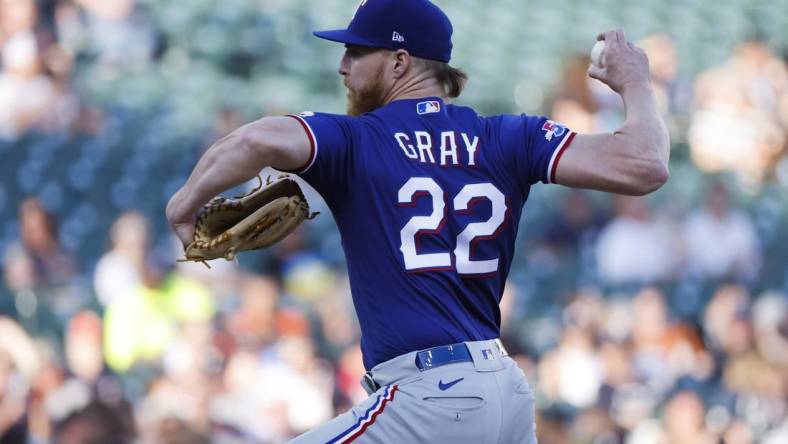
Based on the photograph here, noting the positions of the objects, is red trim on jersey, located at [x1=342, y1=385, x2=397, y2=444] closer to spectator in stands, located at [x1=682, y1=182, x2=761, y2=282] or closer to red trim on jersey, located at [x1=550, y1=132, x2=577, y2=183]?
red trim on jersey, located at [x1=550, y1=132, x2=577, y2=183]

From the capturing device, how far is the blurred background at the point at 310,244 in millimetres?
6969

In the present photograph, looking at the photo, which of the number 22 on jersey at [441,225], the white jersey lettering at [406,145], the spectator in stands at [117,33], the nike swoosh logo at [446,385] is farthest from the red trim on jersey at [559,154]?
the spectator in stands at [117,33]

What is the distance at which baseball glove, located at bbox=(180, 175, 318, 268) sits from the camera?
3.05 meters

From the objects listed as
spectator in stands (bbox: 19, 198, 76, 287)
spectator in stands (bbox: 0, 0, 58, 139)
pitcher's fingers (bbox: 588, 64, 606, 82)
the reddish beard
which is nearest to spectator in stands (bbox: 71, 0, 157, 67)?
spectator in stands (bbox: 0, 0, 58, 139)

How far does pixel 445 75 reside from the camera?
10.7 ft

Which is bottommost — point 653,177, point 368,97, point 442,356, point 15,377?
point 15,377

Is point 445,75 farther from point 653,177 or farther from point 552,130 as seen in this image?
point 653,177

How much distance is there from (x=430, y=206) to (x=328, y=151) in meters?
0.30

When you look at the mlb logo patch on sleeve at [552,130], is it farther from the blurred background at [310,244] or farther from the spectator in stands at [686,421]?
the spectator in stands at [686,421]

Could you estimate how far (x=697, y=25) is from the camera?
31.6 feet

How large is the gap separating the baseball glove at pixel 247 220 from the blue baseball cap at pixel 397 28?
0.44 meters

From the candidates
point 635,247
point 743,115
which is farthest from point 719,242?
point 743,115

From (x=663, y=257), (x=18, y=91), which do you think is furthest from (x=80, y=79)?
(x=663, y=257)

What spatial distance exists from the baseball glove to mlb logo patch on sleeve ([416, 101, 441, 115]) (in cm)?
39
